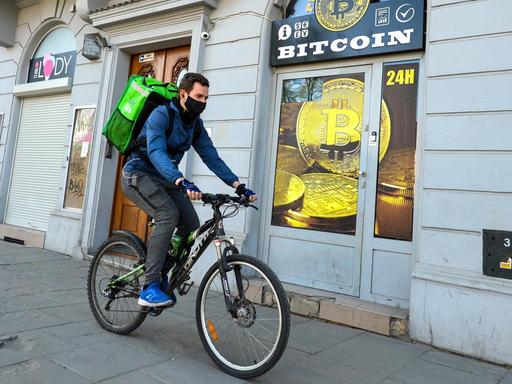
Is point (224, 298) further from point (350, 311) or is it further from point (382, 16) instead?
point (382, 16)

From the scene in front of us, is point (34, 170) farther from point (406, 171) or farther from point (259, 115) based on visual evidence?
point (406, 171)

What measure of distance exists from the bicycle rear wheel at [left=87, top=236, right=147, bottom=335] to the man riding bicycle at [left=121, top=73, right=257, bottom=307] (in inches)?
12.2

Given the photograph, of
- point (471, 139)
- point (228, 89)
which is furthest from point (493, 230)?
point (228, 89)

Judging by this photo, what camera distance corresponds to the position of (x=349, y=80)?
191 inches

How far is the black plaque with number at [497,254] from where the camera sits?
3.43 meters

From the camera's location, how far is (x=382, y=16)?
14.9 feet

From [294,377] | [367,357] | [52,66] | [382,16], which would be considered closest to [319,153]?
[382,16]

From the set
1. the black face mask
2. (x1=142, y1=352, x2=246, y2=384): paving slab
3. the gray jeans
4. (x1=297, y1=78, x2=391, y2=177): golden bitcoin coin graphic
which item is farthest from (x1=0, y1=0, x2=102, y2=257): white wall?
the black face mask

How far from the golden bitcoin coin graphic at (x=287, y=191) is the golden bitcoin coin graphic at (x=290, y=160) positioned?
2.5 inches

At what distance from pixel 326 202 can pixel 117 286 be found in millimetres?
2492

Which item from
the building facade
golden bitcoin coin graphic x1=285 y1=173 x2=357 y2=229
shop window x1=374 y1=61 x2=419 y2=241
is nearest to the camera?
the building facade

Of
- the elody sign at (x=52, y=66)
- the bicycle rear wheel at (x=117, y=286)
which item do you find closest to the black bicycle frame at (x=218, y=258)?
the bicycle rear wheel at (x=117, y=286)

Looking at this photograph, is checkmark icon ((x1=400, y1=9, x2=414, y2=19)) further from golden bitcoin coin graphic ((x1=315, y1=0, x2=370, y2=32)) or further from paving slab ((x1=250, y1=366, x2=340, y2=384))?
paving slab ((x1=250, y1=366, x2=340, y2=384))

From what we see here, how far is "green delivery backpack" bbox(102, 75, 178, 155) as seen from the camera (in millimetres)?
3166
